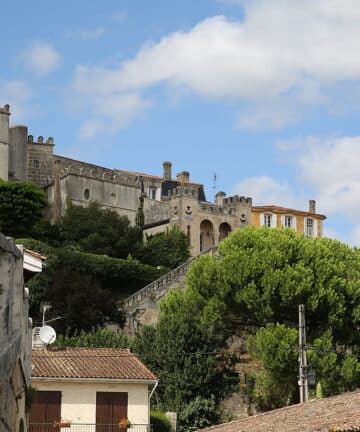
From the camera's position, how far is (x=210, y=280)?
5506cm

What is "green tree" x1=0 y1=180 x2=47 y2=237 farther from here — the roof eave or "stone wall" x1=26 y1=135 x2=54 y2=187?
the roof eave

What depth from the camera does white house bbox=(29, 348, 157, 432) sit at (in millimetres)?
34844

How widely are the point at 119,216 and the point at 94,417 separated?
5229 centimetres

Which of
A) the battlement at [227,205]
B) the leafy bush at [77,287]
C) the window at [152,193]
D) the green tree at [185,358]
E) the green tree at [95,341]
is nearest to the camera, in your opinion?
the green tree at [185,358]

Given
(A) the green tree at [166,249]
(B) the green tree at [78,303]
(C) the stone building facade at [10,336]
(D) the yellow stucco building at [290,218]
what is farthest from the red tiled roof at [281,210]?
(C) the stone building facade at [10,336]

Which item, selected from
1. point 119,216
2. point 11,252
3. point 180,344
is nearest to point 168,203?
point 119,216

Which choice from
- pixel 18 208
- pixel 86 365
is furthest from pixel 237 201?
pixel 86 365

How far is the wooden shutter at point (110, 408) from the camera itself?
35031 millimetres

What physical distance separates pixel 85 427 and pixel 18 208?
47.0 m

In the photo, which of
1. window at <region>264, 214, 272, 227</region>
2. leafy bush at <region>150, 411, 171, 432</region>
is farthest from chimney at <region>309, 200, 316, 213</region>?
leafy bush at <region>150, 411, 171, 432</region>

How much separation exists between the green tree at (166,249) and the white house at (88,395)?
46914mm

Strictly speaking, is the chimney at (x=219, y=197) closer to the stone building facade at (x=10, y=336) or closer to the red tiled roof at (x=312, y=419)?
the red tiled roof at (x=312, y=419)

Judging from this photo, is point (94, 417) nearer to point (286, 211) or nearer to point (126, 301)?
point (126, 301)

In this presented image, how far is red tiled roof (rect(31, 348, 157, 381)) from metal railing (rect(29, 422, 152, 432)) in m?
1.62
